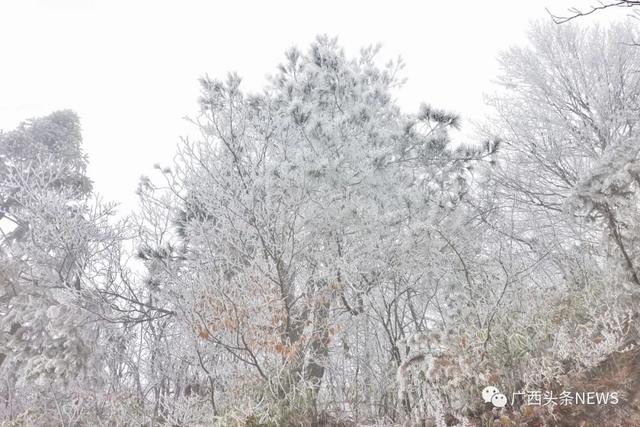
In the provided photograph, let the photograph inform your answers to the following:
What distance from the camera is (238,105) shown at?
4.83 m

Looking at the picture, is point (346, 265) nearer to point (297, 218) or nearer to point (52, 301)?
point (297, 218)

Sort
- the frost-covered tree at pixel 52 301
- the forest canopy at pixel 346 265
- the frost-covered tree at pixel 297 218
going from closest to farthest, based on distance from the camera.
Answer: the forest canopy at pixel 346 265
the frost-covered tree at pixel 297 218
the frost-covered tree at pixel 52 301

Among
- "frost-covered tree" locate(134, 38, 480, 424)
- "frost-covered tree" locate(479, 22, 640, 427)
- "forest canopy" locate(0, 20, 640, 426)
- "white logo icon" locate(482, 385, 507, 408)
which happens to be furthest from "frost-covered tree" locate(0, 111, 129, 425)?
"frost-covered tree" locate(479, 22, 640, 427)

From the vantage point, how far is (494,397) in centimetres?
272

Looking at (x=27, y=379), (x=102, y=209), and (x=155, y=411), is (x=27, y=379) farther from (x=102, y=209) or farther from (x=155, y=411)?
(x=102, y=209)

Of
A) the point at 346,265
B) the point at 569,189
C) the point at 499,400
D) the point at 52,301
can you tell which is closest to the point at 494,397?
the point at 499,400

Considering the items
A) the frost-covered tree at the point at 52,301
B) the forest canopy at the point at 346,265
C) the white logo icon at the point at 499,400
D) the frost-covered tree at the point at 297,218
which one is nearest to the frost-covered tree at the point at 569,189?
the forest canopy at the point at 346,265

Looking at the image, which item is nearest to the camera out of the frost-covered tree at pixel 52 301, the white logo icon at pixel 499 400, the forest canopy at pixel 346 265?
the white logo icon at pixel 499 400

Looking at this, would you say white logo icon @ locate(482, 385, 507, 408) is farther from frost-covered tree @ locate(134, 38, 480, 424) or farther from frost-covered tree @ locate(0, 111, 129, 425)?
frost-covered tree @ locate(0, 111, 129, 425)

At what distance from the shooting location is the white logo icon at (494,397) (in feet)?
8.87

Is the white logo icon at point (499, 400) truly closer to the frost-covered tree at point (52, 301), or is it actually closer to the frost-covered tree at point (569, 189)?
the frost-covered tree at point (569, 189)

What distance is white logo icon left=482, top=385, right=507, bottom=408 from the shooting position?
2703 millimetres

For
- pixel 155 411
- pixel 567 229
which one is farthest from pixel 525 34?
pixel 155 411

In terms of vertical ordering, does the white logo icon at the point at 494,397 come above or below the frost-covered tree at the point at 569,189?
below
